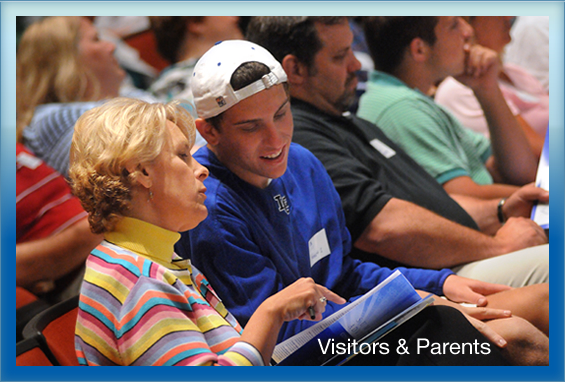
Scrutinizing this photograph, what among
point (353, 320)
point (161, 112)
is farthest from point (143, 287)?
point (353, 320)

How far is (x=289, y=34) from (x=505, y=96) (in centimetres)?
126

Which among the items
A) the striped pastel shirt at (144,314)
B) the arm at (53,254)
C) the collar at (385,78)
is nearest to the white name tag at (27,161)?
the arm at (53,254)

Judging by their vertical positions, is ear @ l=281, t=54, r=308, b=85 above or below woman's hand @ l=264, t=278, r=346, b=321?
above

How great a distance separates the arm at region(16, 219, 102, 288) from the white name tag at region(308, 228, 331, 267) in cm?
87

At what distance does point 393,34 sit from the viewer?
2.50 meters

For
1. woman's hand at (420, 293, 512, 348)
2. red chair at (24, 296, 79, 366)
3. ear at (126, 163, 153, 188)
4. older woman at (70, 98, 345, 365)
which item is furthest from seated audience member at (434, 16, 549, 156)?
red chair at (24, 296, 79, 366)

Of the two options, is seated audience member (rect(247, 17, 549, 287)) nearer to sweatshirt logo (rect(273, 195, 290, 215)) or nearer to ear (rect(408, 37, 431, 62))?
sweatshirt logo (rect(273, 195, 290, 215))

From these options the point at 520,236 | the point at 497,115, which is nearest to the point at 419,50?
the point at 497,115

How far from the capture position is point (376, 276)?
75.8 inches

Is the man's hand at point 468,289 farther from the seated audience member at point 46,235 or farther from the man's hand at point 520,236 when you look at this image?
the seated audience member at point 46,235

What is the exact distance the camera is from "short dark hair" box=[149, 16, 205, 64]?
8.62 ft

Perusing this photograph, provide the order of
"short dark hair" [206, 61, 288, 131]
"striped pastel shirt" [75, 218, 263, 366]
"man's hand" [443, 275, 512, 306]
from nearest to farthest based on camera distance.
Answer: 1. "striped pastel shirt" [75, 218, 263, 366]
2. "short dark hair" [206, 61, 288, 131]
3. "man's hand" [443, 275, 512, 306]

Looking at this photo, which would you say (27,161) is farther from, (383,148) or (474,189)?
(474,189)

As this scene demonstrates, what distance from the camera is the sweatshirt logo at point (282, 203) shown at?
5.74 feet
